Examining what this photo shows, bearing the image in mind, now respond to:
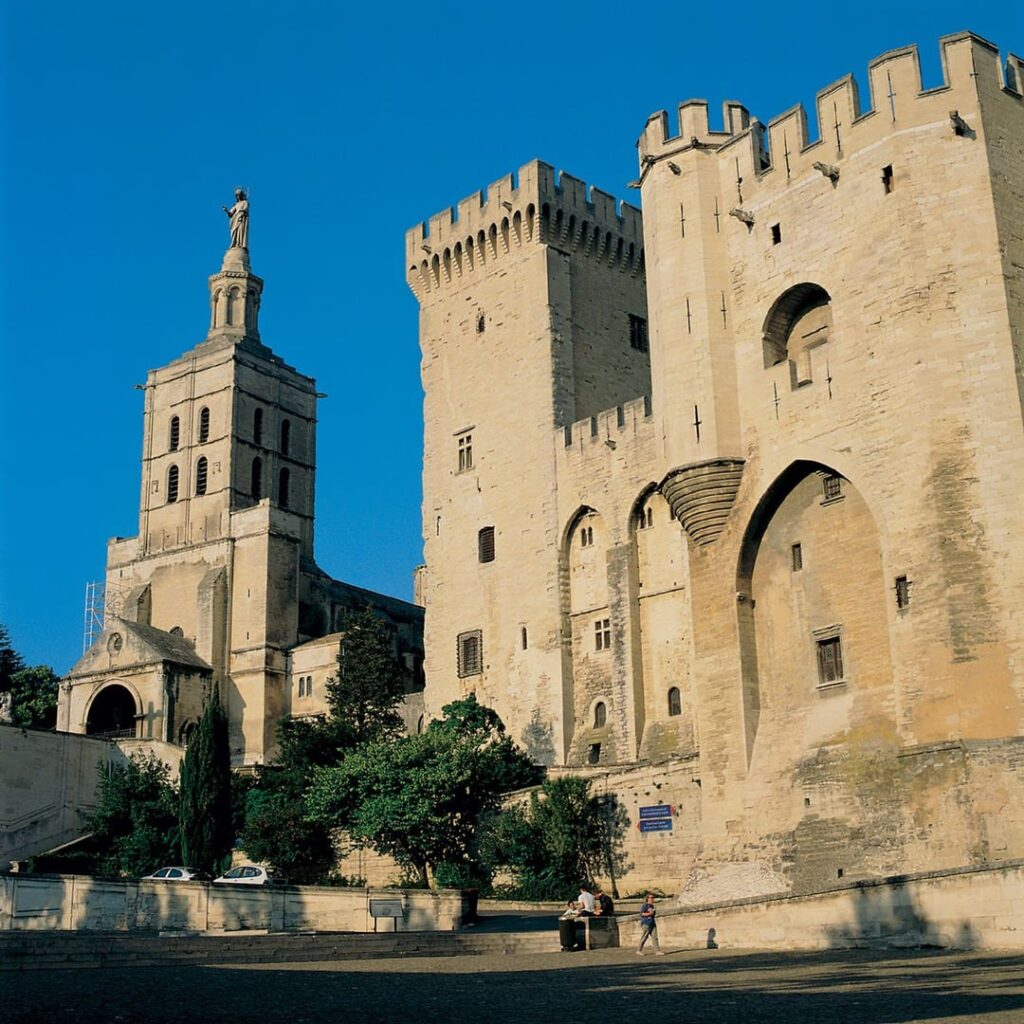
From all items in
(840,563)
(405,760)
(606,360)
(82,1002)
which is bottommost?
(82,1002)

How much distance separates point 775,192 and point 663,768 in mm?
11952

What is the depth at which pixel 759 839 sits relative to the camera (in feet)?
79.1

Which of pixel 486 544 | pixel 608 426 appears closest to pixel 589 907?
pixel 608 426

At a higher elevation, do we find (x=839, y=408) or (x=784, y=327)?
(x=784, y=327)

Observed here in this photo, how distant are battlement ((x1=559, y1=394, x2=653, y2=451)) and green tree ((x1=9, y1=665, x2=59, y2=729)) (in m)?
32.0

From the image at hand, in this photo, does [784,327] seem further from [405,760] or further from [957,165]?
[405,760]

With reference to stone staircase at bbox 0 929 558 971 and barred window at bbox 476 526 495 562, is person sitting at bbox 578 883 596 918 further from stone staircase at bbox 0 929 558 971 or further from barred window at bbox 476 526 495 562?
barred window at bbox 476 526 495 562

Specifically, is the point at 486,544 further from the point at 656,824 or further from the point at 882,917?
the point at 882,917

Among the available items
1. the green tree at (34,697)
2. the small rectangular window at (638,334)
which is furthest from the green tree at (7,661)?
the small rectangular window at (638,334)

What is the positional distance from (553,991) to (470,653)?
1052 inches

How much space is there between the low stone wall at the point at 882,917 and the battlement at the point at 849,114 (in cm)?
1296

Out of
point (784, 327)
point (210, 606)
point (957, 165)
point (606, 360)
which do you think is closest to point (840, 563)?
point (784, 327)

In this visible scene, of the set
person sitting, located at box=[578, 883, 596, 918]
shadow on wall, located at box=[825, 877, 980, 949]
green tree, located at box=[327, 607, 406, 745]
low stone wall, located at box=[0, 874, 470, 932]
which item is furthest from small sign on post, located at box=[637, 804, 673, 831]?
green tree, located at box=[327, 607, 406, 745]

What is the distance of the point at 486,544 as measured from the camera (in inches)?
1598
